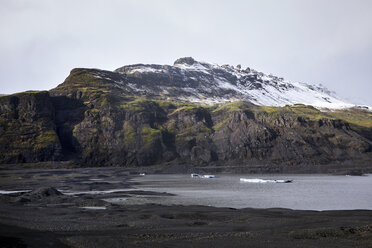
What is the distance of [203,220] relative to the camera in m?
42.1

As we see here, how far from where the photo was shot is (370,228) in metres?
33.1

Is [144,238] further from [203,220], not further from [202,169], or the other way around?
[202,169]

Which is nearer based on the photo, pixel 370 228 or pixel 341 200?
pixel 370 228

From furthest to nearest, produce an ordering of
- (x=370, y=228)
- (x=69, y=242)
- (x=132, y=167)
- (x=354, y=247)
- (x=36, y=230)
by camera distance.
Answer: (x=132, y=167) → (x=36, y=230) → (x=370, y=228) → (x=69, y=242) → (x=354, y=247)

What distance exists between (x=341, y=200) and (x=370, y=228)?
33196 millimetres

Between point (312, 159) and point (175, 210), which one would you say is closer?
point (175, 210)

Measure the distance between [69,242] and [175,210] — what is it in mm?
21012

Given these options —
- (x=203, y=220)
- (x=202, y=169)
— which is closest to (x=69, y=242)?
(x=203, y=220)

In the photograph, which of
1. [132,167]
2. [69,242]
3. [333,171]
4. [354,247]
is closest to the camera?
[354,247]

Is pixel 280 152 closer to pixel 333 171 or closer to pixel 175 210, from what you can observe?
pixel 333 171

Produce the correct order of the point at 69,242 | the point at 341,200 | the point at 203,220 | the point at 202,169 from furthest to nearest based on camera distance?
the point at 202,169 → the point at 341,200 → the point at 203,220 → the point at 69,242

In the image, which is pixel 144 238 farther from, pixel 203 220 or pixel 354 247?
pixel 354 247

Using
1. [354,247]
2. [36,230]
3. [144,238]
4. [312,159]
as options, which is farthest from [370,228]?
[312,159]

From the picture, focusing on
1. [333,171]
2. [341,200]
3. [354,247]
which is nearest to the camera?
[354,247]
